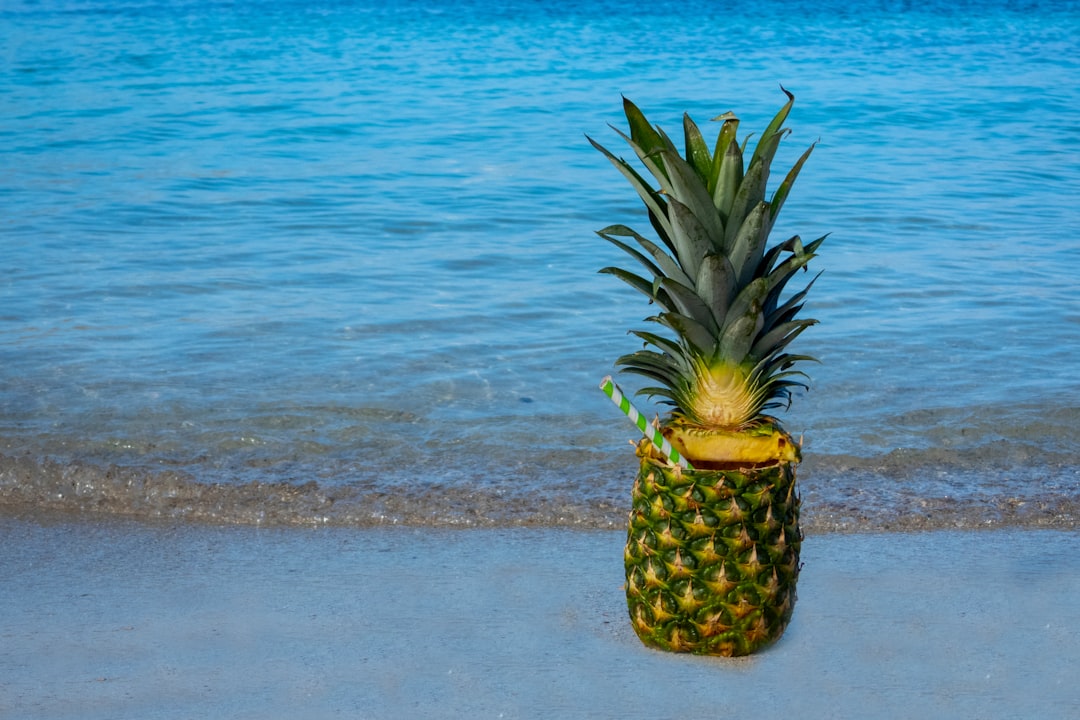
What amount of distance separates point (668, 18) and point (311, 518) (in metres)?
33.7

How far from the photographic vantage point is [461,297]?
904 cm

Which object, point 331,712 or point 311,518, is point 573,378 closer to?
point 311,518

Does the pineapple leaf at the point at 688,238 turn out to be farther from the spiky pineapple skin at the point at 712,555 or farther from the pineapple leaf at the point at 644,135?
the spiky pineapple skin at the point at 712,555

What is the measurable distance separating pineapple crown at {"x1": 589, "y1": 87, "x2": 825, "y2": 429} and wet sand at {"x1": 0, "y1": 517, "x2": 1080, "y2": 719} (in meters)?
0.87

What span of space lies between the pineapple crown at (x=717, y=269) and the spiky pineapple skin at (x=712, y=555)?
0.22 meters

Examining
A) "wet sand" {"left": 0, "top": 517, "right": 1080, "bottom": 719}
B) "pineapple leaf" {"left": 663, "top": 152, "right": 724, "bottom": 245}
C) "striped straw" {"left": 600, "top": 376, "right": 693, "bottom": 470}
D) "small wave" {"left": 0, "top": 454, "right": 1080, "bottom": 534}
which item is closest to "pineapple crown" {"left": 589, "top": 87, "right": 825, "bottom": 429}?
"pineapple leaf" {"left": 663, "top": 152, "right": 724, "bottom": 245}

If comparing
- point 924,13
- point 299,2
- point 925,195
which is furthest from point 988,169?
point 299,2

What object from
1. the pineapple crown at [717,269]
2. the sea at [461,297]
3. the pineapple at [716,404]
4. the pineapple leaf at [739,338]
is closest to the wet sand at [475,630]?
the pineapple at [716,404]

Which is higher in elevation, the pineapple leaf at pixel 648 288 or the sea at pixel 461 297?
the pineapple leaf at pixel 648 288

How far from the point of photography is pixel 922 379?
23.2 ft

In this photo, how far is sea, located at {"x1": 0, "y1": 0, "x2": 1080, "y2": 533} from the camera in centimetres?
557

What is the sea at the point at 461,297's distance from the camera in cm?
557

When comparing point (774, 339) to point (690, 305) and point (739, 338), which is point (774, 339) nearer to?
point (739, 338)

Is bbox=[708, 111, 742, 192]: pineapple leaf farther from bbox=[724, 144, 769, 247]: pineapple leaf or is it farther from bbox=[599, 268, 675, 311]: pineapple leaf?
bbox=[599, 268, 675, 311]: pineapple leaf
